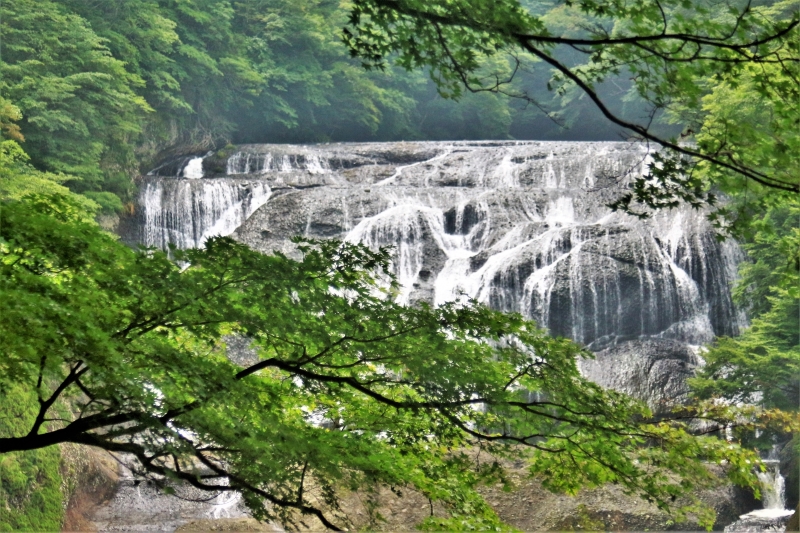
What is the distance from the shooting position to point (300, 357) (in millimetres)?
→ 4422

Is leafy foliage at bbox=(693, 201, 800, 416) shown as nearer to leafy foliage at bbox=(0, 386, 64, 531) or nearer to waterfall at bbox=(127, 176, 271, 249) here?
leafy foliage at bbox=(0, 386, 64, 531)

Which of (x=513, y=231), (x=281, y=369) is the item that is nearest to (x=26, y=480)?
(x=281, y=369)

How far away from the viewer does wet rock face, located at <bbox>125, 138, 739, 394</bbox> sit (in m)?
14.7

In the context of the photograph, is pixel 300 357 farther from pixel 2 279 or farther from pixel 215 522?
pixel 215 522

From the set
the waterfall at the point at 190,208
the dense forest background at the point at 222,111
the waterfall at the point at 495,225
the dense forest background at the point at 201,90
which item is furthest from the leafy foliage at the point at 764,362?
the waterfall at the point at 190,208

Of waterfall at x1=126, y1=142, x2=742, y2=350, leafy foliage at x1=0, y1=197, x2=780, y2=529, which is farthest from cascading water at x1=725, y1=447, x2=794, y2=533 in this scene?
leafy foliage at x1=0, y1=197, x2=780, y2=529

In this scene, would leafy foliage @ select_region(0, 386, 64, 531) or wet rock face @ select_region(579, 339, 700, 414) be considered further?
wet rock face @ select_region(579, 339, 700, 414)

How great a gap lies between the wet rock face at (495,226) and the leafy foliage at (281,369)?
29.3ft

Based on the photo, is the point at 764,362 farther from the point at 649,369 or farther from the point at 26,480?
the point at 26,480

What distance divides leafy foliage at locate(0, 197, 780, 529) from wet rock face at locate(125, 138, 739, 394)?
8926 mm

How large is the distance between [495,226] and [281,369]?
12619mm

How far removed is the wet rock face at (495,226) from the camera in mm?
14695

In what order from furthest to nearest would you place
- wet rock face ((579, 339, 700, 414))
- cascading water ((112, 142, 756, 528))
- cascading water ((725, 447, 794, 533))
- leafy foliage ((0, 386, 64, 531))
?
cascading water ((112, 142, 756, 528)) → wet rock face ((579, 339, 700, 414)) → cascading water ((725, 447, 794, 533)) → leafy foliage ((0, 386, 64, 531))

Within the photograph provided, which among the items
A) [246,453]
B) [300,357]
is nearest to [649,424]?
[300,357]
